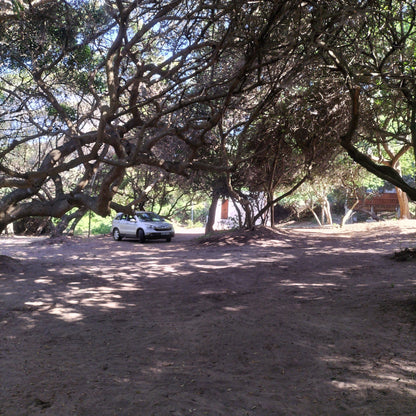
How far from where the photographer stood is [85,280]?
33.9ft

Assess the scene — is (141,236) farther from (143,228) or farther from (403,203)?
(403,203)

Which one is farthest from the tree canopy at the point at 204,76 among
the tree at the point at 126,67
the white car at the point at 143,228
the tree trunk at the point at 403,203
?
the white car at the point at 143,228

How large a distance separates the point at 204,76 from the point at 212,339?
8.97m

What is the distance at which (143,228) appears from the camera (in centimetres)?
2097

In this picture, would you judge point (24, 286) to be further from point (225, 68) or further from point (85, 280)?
point (225, 68)

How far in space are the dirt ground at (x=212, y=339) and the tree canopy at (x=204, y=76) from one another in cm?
206

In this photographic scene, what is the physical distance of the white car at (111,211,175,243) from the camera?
2097 cm

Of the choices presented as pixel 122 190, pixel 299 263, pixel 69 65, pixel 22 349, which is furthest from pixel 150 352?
pixel 122 190

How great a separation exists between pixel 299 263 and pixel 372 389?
26.6 feet

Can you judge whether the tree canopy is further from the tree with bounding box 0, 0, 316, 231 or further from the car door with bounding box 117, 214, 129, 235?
the car door with bounding box 117, 214, 129, 235

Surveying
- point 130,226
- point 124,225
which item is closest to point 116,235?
point 124,225

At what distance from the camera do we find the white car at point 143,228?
826 inches

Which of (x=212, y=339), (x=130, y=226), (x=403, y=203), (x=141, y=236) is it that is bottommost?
(x=212, y=339)

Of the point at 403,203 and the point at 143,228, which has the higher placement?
the point at 403,203
